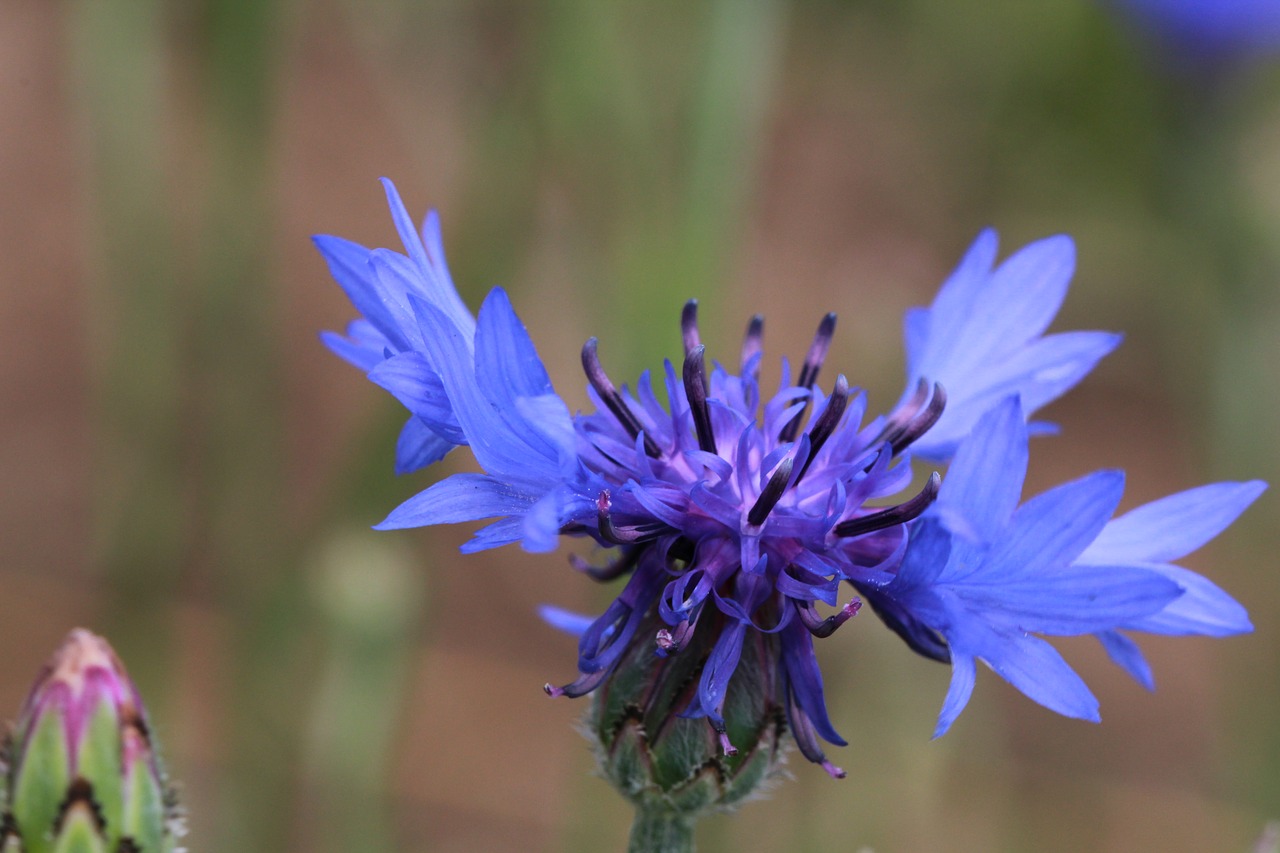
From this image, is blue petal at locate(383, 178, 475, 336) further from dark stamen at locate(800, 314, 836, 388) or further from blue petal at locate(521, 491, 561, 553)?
dark stamen at locate(800, 314, 836, 388)

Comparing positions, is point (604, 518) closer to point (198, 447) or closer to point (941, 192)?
point (198, 447)

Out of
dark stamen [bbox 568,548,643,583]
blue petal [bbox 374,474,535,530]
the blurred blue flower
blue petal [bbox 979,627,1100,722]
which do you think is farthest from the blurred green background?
blue petal [bbox 979,627,1100,722]

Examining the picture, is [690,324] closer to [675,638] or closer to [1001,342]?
[1001,342]

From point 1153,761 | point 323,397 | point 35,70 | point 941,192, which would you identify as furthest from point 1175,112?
point 35,70

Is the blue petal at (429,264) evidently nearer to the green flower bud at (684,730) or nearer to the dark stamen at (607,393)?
the dark stamen at (607,393)

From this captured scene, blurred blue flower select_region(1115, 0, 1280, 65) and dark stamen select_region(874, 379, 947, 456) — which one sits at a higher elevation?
blurred blue flower select_region(1115, 0, 1280, 65)

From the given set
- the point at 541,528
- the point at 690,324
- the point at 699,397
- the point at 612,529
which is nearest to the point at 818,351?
the point at 690,324
